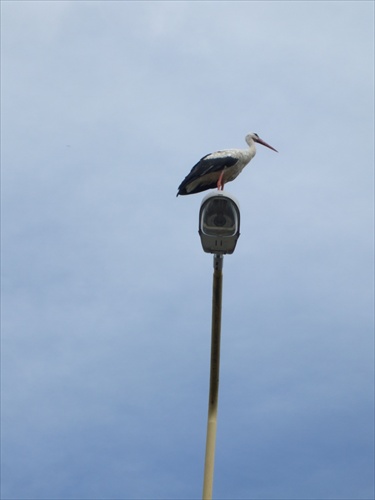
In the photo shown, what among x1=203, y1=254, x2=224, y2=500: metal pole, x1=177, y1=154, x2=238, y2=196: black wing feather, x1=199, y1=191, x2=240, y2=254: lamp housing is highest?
x1=177, y1=154, x2=238, y2=196: black wing feather

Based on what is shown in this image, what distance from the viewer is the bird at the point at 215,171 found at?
10836 millimetres

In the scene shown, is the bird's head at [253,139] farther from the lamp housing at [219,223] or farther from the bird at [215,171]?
the lamp housing at [219,223]

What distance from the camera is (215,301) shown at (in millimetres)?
6344

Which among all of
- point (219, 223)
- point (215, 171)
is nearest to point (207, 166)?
point (215, 171)

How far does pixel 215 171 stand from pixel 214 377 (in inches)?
→ 190

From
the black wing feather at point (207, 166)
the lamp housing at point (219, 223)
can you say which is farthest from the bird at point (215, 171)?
the lamp housing at point (219, 223)

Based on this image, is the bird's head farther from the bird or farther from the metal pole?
the metal pole

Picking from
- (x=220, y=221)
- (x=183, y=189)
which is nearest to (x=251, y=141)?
(x=183, y=189)

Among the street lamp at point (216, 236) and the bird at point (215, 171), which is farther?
the bird at point (215, 171)

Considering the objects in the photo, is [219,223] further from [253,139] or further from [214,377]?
[253,139]

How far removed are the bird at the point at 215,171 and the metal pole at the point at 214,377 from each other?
4240mm

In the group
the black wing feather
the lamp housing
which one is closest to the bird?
the black wing feather

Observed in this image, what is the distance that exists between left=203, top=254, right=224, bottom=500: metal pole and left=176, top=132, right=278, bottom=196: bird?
4.24 meters

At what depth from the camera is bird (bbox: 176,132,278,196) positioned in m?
10.8
